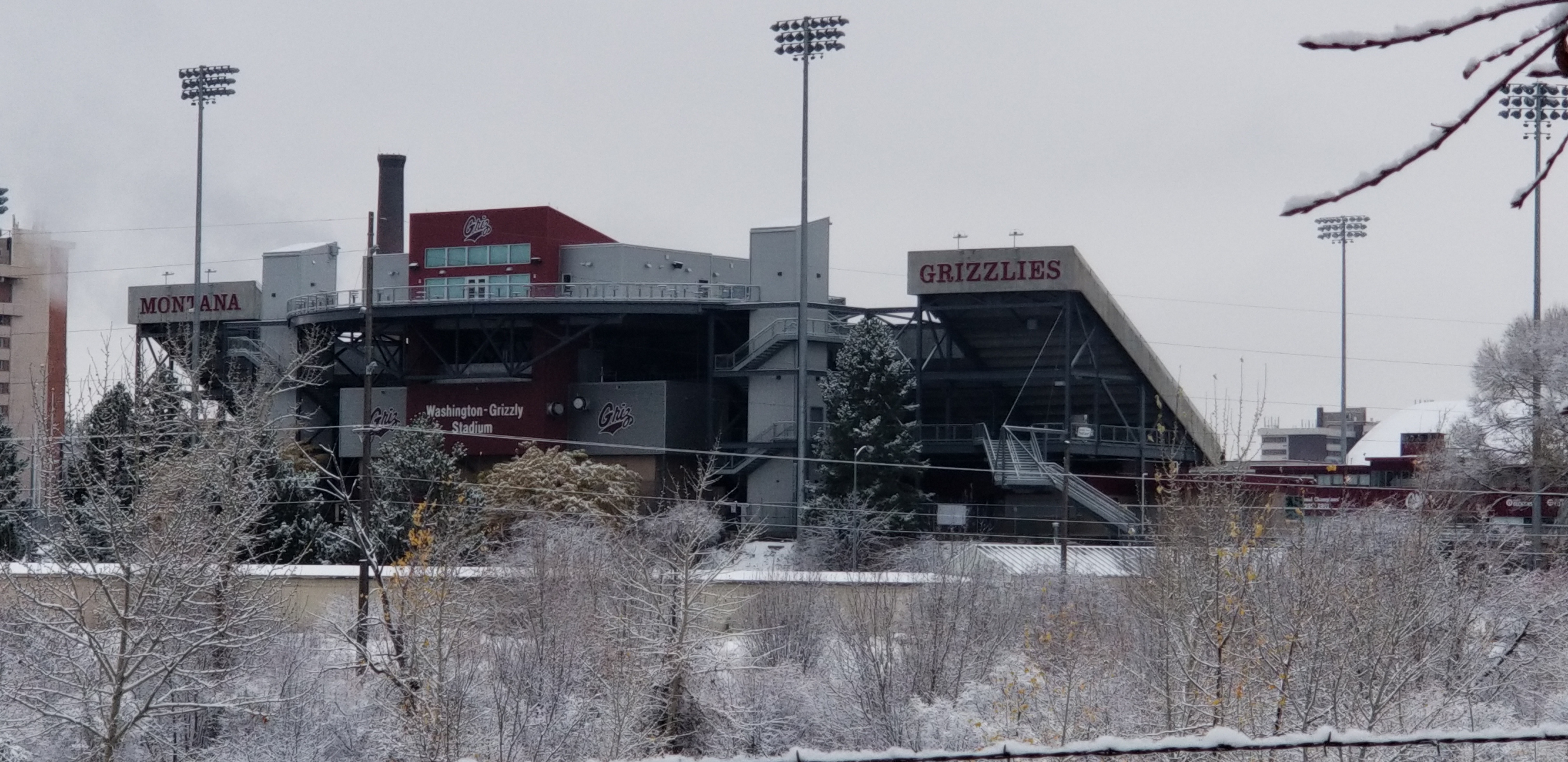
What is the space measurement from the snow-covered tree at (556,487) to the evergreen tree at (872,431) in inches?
321

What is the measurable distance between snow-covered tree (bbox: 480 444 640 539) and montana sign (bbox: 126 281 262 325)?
30.1 metres

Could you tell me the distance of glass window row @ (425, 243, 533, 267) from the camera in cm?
7588

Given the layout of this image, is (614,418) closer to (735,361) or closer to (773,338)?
(735,361)

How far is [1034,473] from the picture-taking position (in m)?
67.2

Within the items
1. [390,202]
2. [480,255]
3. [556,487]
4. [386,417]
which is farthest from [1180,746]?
[390,202]

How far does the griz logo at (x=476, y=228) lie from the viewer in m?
76.5

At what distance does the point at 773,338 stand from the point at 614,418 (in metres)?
8.64

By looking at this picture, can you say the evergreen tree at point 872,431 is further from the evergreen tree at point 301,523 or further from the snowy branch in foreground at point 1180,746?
Result: the snowy branch in foreground at point 1180,746

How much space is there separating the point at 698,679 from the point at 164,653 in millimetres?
10774

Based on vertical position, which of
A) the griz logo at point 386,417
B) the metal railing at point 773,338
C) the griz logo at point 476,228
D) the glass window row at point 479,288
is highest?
the griz logo at point 476,228

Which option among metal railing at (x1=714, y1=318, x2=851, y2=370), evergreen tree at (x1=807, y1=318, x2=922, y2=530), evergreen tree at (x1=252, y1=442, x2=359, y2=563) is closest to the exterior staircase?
evergreen tree at (x1=807, y1=318, x2=922, y2=530)

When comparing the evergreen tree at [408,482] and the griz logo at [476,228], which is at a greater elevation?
the griz logo at [476,228]

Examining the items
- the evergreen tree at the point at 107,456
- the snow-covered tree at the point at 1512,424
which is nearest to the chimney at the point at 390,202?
the evergreen tree at the point at 107,456

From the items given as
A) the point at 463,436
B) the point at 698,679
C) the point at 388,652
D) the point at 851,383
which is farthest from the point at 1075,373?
the point at 388,652
